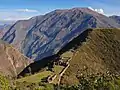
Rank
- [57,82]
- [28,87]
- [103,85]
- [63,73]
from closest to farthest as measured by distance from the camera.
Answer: [103,85] < [28,87] < [57,82] < [63,73]

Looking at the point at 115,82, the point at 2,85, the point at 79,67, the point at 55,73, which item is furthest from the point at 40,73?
the point at 2,85

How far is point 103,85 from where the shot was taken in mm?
87125

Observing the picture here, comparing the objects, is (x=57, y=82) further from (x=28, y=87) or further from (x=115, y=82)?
(x=115, y=82)

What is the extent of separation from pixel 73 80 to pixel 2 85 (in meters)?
104

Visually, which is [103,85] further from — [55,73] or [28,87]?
[55,73]

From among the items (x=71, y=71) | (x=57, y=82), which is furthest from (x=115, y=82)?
(x=71, y=71)

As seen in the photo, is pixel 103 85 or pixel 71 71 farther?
pixel 71 71

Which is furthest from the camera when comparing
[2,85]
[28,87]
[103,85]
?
[28,87]

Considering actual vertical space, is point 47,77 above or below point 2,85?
below

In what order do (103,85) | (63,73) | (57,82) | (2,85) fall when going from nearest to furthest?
(2,85) → (103,85) → (57,82) → (63,73)

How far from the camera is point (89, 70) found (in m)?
195

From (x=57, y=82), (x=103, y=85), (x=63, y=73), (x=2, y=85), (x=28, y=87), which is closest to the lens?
(x=2, y=85)

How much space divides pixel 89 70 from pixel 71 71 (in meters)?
11.5

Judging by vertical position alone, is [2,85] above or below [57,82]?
above
